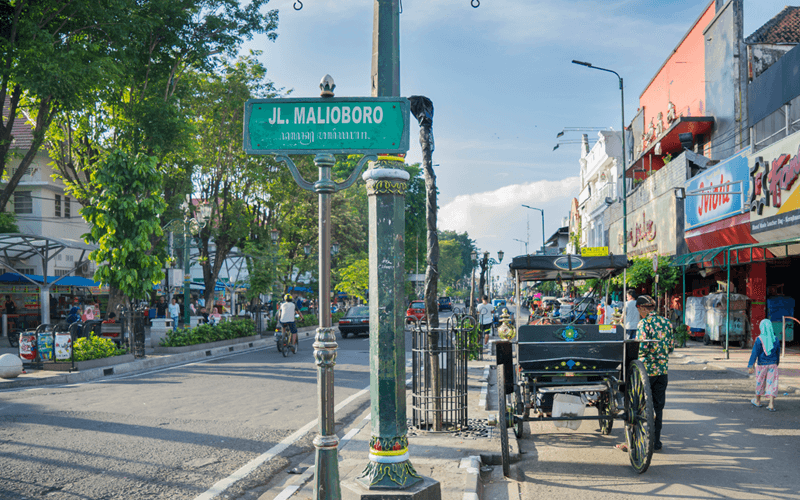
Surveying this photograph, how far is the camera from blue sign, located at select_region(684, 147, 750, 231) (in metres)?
19.8

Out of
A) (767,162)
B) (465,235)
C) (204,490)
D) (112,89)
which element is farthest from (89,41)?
(465,235)

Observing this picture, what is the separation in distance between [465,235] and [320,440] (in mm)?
137836

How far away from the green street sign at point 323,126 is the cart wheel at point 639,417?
370cm

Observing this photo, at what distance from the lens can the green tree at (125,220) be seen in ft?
56.6

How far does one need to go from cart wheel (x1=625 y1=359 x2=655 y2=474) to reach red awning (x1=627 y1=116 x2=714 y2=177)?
69.0 feet

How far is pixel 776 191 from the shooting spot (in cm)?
1745

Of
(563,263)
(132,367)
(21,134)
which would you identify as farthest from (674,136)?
(21,134)

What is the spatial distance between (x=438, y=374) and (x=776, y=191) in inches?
539

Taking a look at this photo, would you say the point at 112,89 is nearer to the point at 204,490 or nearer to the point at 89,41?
the point at 89,41

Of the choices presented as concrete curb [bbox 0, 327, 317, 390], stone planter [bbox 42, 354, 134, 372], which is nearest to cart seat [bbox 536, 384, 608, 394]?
concrete curb [bbox 0, 327, 317, 390]

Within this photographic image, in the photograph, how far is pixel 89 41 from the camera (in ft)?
57.7

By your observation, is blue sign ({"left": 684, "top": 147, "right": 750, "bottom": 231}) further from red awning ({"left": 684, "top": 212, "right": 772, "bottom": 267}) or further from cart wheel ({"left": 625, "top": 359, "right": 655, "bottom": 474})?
cart wheel ({"left": 625, "top": 359, "right": 655, "bottom": 474})

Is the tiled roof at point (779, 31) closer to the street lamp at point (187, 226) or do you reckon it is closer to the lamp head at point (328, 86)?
the street lamp at point (187, 226)

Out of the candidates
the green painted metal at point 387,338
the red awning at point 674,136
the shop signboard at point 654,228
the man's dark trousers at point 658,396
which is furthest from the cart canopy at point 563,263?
the red awning at point 674,136
